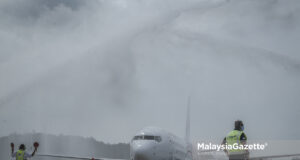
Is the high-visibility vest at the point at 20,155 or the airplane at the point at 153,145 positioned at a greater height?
the airplane at the point at 153,145

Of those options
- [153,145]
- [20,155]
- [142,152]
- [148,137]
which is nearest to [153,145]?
[153,145]

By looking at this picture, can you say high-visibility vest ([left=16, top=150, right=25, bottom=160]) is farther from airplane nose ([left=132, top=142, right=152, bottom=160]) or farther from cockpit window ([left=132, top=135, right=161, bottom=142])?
cockpit window ([left=132, top=135, right=161, bottom=142])

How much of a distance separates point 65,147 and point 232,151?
8022 cm

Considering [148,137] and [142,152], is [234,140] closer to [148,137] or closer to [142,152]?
[142,152]

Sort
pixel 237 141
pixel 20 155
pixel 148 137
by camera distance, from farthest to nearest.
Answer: pixel 148 137
pixel 20 155
pixel 237 141

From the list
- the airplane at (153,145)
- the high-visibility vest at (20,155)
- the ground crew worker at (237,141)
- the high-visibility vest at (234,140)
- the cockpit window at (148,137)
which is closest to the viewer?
the ground crew worker at (237,141)

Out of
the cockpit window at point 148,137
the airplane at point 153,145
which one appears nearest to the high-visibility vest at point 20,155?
the airplane at point 153,145

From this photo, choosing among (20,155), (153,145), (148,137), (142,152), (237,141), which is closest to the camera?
(237,141)

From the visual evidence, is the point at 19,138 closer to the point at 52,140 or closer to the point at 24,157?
the point at 52,140

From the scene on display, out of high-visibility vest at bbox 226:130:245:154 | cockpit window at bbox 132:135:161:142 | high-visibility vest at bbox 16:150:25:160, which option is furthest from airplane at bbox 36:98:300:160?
high-visibility vest at bbox 226:130:245:154

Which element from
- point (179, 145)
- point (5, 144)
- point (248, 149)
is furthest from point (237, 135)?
point (5, 144)

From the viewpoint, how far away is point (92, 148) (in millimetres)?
88812

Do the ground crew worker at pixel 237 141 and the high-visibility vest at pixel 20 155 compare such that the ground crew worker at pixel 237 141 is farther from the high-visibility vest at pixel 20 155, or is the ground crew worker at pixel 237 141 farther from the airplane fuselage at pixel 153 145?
the airplane fuselage at pixel 153 145

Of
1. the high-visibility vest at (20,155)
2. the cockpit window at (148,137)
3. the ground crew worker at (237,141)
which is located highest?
the cockpit window at (148,137)
